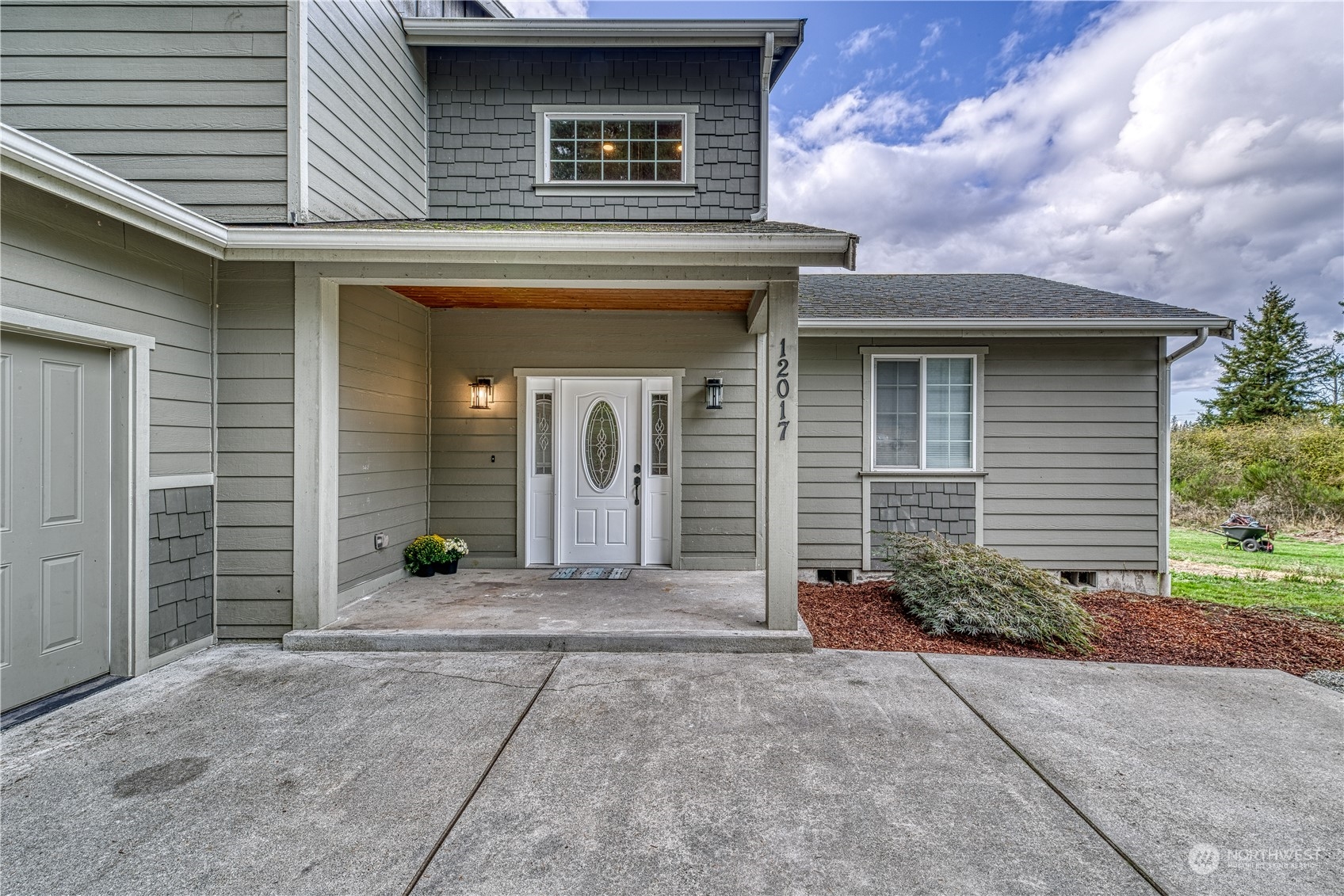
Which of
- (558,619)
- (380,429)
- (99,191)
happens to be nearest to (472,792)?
(558,619)

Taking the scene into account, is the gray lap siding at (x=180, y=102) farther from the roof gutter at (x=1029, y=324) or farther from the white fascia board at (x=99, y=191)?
the roof gutter at (x=1029, y=324)

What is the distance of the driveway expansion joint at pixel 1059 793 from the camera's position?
5.74 ft

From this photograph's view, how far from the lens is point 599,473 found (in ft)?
19.5

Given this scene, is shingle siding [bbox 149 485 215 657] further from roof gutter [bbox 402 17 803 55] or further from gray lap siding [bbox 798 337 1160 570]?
gray lap siding [bbox 798 337 1160 570]

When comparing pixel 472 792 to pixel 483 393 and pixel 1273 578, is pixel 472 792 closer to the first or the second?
pixel 483 393

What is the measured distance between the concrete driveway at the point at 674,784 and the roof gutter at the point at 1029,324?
130 inches

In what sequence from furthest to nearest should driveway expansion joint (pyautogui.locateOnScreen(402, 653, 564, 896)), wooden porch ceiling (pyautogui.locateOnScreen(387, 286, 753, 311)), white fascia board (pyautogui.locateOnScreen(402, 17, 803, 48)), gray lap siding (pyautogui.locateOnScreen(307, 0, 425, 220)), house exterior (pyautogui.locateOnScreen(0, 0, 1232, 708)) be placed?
white fascia board (pyautogui.locateOnScreen(402, 17, 803, 48)) < wooden porch ceiling (pyautogui.locateOnScreen(387, 286, 753, 311)) < gray lap siding (pyautogui.locateOnScreen(307, 0, 425, 220)) < house exterior (pyautogui.locateOnScreen(0, 0, 1232, 708)) < driveway expansion joint (pyautogui.locateOnScreen(402, 653, 564, 896))

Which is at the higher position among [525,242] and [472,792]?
[525,242]

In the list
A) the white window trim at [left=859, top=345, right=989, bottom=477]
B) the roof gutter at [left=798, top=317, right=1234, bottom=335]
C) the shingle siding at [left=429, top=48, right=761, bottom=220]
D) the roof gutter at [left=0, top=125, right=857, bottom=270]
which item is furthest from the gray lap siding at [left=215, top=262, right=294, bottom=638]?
the white window trim at [left=859, top=345, right=989, bottom=477]

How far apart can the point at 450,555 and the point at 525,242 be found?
3236 mm

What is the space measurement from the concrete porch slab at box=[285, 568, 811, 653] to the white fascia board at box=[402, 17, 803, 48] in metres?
5.20

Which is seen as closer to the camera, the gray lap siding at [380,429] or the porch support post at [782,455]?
the porch support post at [782,455]

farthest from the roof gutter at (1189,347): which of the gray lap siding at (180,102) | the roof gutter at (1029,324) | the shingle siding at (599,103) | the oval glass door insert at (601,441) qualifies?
the gray lap siding at (180,102)

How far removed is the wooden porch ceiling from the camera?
15.8 feet
